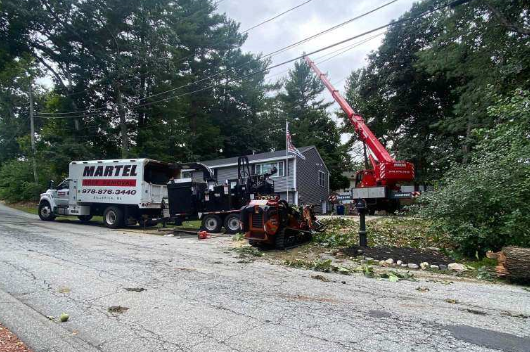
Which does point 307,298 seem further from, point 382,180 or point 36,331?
point 382,180

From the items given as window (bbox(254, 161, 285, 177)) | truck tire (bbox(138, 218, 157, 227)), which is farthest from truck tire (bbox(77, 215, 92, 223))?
window (bbox(254, 161, 285, 177))

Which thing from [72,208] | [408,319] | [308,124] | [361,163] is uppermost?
[308,124]

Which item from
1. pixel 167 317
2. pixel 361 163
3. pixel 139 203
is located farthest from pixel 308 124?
pixel 167 317

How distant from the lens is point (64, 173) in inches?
1018

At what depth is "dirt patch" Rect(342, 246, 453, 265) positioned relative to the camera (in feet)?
27.0

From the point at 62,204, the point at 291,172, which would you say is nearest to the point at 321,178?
the point at 291,172

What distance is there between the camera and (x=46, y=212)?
60.4 ft

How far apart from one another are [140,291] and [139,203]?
10.7 meters

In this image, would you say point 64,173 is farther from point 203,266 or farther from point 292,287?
point 292,287

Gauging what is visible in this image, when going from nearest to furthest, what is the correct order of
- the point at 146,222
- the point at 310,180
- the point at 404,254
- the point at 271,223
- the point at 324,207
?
the point at 404,254, the point at 271,223, the point at 146,222, the point at 310,180, the point at 324,207

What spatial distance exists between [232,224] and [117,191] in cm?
586

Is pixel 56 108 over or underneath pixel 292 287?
over

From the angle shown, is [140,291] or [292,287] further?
[292,287]

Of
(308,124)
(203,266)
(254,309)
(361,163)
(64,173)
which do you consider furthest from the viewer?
(361,163)
